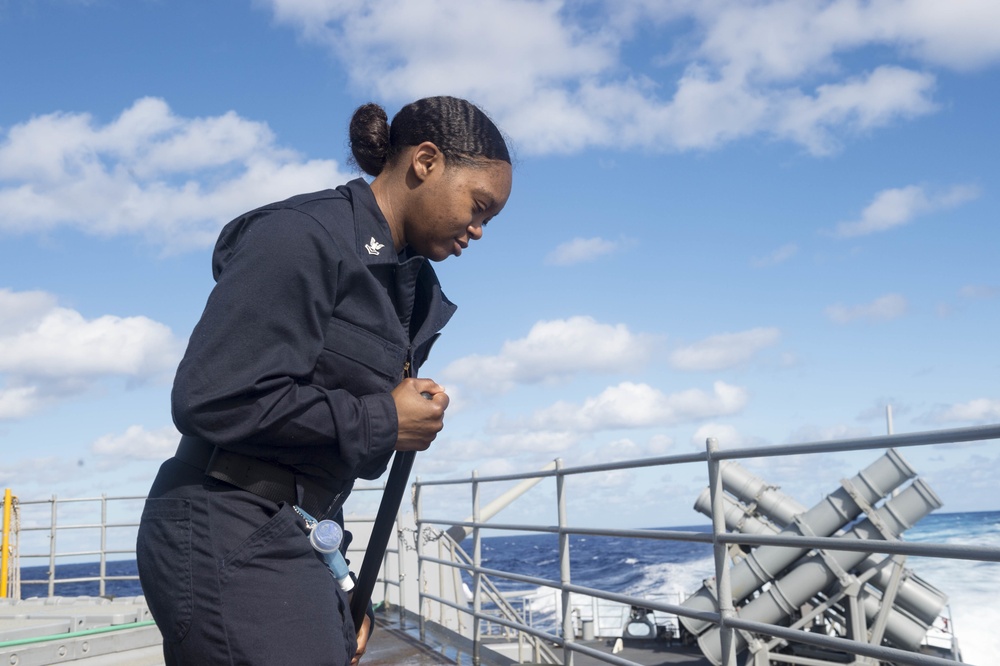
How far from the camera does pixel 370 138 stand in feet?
4.99

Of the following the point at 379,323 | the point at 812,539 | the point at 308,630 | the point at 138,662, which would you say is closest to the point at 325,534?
the point at 308,630

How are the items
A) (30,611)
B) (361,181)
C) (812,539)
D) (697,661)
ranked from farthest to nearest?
(697,661)
(30,611)
(812,539)
(361,181)

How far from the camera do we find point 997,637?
22.7 metres

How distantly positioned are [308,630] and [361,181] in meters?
0.67

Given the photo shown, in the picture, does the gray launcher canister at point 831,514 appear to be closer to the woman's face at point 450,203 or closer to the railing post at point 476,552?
the railing post at point 476,552

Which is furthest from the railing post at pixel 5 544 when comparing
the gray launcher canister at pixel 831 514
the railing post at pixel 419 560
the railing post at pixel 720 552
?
the railing post at pixel 720 552

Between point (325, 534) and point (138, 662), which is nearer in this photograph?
point (325, 534)

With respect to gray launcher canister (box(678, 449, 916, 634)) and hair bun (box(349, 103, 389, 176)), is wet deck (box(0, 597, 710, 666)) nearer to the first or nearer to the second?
hair bun (box(349, 103, 389, 176))

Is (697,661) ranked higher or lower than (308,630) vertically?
lower

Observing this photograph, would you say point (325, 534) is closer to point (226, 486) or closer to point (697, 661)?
point (226, 486)

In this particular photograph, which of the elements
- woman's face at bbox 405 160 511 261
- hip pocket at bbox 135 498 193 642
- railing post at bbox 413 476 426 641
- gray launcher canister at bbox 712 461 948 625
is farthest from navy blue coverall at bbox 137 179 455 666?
gray launcher canister at bbox 712 461 948 625

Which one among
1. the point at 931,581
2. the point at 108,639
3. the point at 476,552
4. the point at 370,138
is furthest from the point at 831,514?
the point at 931,581

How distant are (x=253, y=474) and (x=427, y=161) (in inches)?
21.7

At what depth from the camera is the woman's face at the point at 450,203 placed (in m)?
1.39
